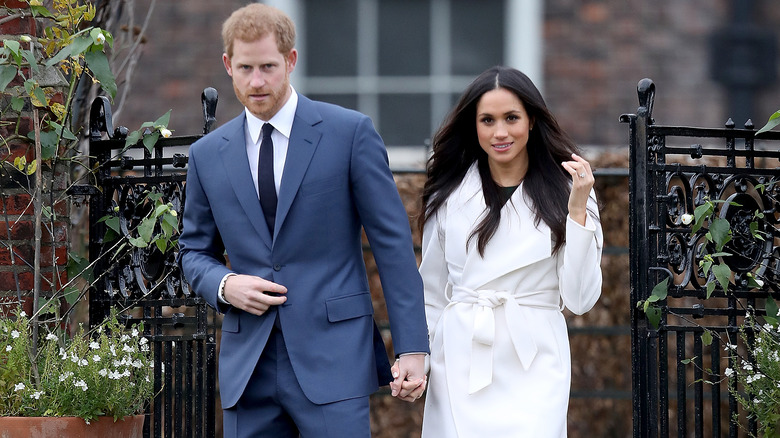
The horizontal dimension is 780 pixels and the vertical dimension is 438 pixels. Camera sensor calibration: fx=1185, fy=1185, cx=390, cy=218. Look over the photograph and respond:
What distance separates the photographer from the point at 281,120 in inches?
133

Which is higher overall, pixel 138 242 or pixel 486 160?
pixel 486 160

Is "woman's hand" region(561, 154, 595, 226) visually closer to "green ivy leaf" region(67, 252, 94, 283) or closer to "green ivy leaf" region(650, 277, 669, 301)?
"green ivy leaf" region(650, 277, 669, 301)

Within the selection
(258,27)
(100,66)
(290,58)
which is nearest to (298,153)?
(290,58)

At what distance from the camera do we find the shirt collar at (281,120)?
3373mm

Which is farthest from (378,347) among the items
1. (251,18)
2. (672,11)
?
(672,11)

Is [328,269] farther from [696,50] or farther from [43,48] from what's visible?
[696,50]

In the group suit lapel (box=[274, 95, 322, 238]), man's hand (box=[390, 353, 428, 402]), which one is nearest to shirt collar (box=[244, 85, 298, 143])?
suit lapel (box=[274, 95, 322, 238])

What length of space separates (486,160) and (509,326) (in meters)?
0.64

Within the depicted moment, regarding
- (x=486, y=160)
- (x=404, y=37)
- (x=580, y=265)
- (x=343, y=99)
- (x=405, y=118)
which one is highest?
(x=404, y=37)

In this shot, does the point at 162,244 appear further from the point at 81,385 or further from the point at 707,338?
the point at 707,338

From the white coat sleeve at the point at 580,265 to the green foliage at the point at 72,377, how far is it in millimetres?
1505

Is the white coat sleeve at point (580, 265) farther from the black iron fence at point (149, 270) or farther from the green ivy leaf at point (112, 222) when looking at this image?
the green ivy leaf at point (112, 222)

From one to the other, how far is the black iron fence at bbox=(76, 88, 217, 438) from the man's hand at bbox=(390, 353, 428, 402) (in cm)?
122

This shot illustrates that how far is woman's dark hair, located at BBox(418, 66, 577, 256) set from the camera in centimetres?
375
